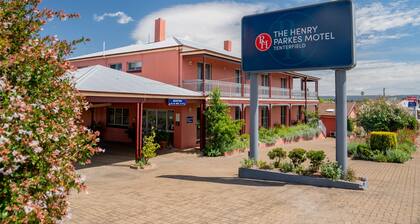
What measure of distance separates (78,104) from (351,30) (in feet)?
28.9

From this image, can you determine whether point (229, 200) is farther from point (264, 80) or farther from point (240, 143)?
point (264, 80)

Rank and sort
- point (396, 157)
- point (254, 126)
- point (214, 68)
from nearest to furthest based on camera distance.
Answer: point (254, 126), point (396, 157), point (214, 68)

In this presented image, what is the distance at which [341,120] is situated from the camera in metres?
10.1

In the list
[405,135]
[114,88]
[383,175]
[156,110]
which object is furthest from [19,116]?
[405,135]

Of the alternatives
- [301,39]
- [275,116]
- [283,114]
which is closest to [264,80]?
[275,116]

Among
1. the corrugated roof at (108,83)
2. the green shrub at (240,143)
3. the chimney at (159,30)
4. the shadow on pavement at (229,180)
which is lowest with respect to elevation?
the shadow on pavement at (229,180)

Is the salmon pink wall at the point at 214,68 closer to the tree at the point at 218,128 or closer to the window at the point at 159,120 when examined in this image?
the window at the point at 159,120

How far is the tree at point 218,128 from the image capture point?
17.7 m

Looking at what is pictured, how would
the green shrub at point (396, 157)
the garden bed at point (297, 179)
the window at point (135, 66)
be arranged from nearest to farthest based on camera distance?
1. the garden bed at point (297, 179)
2. the green shrub at point (396, 157)
3. the window at point (135, 66)

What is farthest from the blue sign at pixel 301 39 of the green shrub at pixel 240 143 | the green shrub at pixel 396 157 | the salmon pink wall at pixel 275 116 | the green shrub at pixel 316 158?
the salmon pink wall at pixel 275 116

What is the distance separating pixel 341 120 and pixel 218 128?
8.38 m

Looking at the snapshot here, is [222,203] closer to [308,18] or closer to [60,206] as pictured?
[60,206]

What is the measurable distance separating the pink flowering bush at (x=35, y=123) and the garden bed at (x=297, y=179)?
7940 millimetres

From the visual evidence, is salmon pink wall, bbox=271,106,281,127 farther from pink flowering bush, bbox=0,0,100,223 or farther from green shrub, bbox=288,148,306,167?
pink flowering bush, bbox=0,0,100,223
